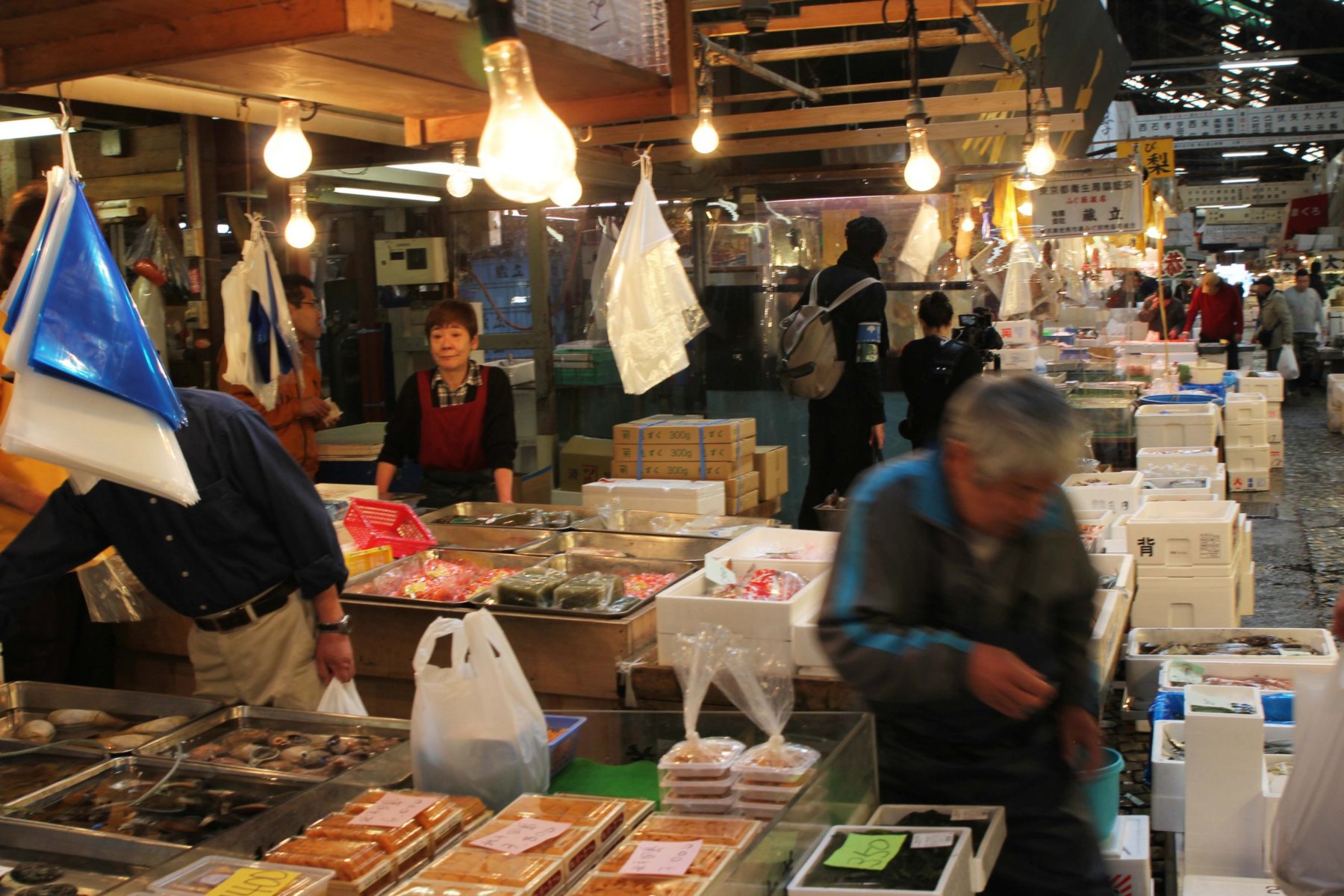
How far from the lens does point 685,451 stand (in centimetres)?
637

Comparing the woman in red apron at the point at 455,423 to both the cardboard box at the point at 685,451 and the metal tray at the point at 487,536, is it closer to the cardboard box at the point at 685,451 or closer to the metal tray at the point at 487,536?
the metal tray at the point at 487,536

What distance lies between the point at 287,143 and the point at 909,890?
3297mm

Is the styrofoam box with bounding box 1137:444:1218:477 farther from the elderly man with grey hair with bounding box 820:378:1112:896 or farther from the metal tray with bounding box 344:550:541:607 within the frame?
the elderly man with grey hair with bounding box 820:378:1112:896

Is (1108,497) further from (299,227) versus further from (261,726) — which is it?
(261,726)

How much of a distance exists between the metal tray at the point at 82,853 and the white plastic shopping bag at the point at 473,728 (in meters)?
0.55

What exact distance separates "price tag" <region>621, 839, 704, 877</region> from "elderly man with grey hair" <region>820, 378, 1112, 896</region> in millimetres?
472

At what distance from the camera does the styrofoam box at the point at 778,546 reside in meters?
4.16

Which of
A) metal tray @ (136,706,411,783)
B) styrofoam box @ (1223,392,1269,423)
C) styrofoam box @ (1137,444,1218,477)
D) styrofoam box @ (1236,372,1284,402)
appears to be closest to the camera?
metal tray @ (136,706,411,783)

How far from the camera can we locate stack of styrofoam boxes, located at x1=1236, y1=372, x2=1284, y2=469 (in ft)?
41.3

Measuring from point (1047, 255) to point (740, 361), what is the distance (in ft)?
12.9

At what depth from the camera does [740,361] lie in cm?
1099

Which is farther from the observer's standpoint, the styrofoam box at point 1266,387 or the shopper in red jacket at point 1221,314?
the shopper in red jacket at point 1221,314

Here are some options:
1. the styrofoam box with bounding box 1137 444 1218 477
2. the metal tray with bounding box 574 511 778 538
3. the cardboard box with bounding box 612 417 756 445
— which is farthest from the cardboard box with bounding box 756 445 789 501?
the styrofoam box with bounding box 1137 444 1218 477

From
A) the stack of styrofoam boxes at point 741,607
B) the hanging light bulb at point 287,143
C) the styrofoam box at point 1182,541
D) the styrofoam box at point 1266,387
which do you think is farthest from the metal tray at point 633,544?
the styrofoam box at point 1266,387
